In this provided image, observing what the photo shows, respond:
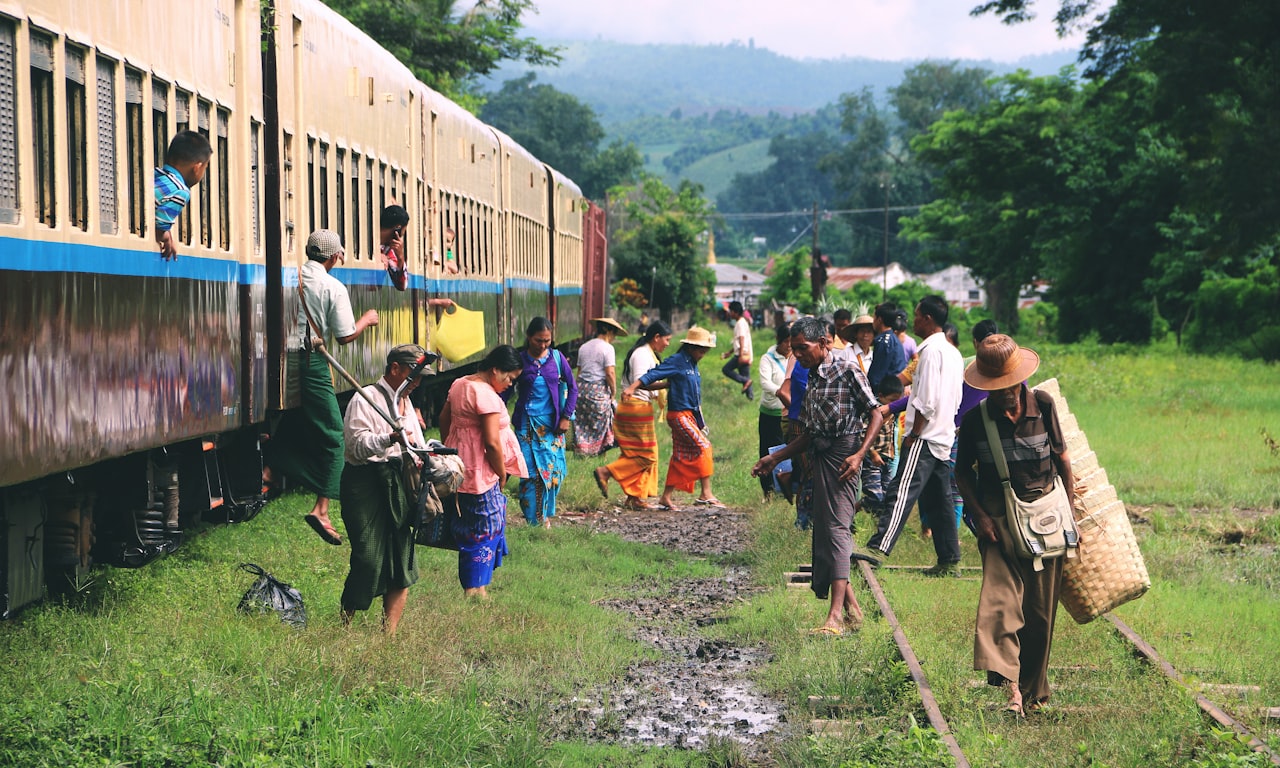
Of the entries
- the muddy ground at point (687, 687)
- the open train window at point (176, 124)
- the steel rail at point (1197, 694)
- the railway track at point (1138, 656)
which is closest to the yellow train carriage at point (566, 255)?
the muddy ground at point (687, 687)

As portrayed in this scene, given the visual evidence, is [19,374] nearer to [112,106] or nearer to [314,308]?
[112,106]

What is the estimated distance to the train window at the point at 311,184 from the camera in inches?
406

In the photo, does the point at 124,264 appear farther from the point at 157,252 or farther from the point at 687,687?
the point at 687,687

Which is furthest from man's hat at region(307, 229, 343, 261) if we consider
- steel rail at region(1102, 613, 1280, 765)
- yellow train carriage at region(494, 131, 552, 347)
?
yellow train carriage at region(494, 131, 552, 347)

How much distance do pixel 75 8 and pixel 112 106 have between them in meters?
0.62

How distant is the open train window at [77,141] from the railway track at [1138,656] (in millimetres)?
4182

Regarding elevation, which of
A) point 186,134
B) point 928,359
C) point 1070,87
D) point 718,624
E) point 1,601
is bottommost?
point 718,624

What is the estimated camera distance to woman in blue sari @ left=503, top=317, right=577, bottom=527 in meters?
11.5

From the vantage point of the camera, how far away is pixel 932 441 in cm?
1036

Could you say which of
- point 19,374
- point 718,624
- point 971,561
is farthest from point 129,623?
point 971,561

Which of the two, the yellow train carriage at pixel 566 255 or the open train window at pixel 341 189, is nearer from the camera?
the open train window at pixel 341 189

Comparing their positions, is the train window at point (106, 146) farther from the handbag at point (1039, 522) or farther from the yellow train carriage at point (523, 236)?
the yellow train carriage at point (523, 236)

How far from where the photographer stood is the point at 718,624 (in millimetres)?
9453

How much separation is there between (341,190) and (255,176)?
2.03 meters
